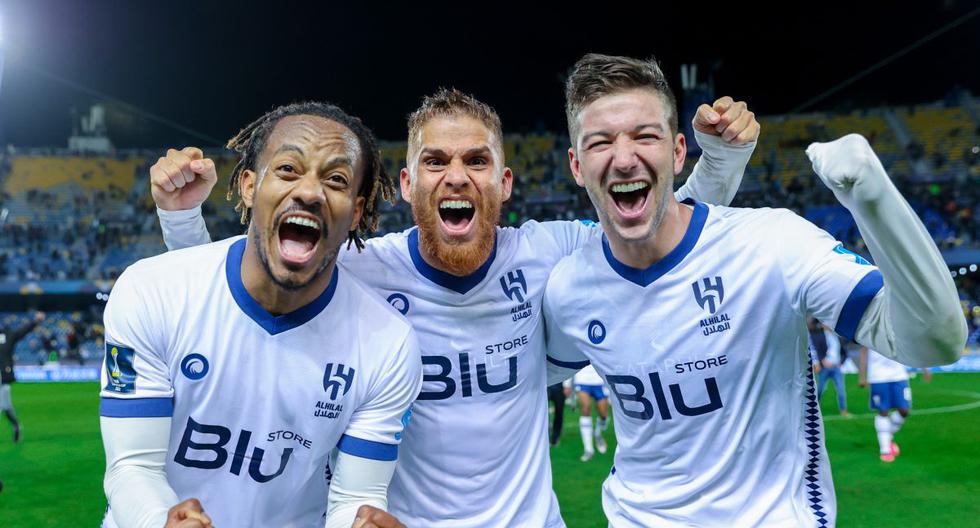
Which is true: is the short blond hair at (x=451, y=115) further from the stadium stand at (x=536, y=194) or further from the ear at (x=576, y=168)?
the stadium stand at (x=536, y=194)

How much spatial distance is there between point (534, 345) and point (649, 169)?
0.98 m

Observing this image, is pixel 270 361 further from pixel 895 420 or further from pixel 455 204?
pixel 895 420

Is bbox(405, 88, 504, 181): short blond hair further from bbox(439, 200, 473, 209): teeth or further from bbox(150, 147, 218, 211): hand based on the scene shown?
bbox(150, 147, 218, 211): hand

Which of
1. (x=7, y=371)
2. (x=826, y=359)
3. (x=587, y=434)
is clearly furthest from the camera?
(x=826, y=359)

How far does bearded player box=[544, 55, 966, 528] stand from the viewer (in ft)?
9.79

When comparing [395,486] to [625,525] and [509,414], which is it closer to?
[509,414]

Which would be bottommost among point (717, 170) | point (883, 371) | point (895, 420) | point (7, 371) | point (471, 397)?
point (895, 420)

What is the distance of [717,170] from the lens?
149 inches

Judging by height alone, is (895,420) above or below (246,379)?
below

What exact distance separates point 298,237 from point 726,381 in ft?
5.49

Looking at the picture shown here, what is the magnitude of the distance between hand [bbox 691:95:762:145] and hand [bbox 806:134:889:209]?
142cm

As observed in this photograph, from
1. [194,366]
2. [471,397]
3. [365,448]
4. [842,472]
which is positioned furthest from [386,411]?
[842,472]

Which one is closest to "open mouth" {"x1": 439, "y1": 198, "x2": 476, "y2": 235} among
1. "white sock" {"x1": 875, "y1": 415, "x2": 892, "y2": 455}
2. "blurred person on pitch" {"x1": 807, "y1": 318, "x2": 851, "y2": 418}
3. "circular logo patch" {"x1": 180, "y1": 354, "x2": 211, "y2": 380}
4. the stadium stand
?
"circular logo patch" {"x1": 180, "y1": 354, "x2": 211, "y2": 380}

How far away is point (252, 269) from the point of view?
2.97 metres
